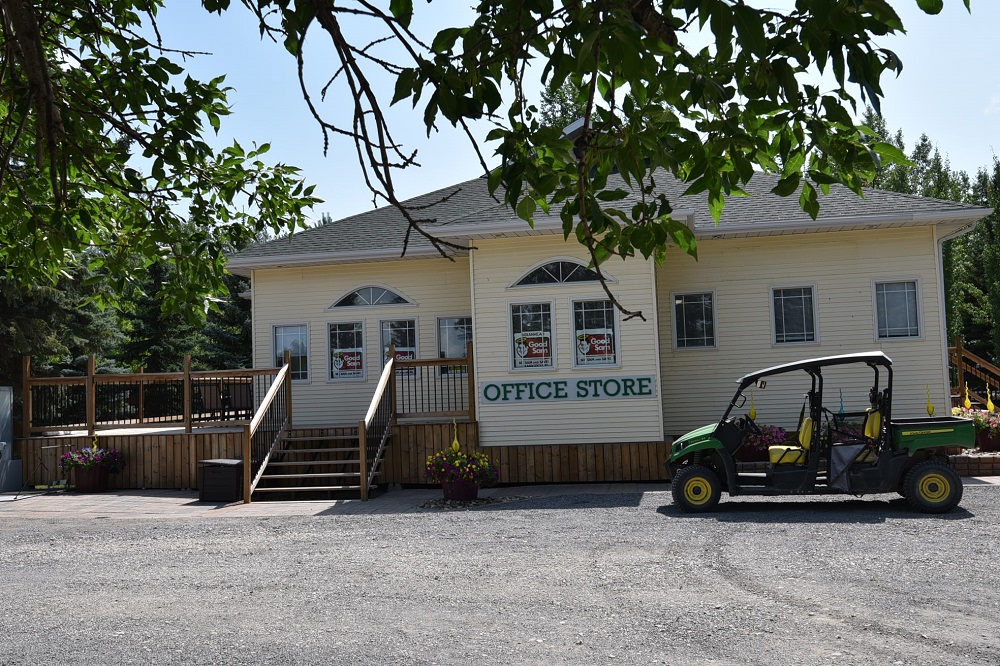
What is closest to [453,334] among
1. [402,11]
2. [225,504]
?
[225,504]

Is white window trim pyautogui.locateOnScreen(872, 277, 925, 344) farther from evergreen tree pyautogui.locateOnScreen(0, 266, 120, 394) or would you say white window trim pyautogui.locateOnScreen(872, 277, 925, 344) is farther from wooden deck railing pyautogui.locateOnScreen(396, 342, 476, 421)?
evergreen tree pyautogui.locateOnScreen(0, 266, 120, 394)

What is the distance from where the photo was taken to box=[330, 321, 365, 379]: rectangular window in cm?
1798

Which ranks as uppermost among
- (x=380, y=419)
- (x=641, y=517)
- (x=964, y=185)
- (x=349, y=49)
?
(x=964, y=185)

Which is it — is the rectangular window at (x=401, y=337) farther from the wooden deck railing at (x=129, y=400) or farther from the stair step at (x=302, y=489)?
the stair step at (x=302, y=489)

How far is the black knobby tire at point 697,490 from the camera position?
11.4 metres

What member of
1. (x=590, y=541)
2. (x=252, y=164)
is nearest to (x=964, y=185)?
(x=590, y=541)

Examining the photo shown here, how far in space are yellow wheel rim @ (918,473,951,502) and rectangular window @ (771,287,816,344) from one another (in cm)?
596

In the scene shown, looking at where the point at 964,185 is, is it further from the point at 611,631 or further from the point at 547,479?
the point at 611,631

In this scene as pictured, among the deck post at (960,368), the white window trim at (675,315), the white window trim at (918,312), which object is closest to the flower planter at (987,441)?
the white window trim at (918,312)

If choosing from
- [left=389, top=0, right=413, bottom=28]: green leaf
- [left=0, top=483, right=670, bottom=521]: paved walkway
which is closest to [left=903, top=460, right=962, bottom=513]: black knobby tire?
[left=0, top=483, right=670, bottom=521]: paved walkway

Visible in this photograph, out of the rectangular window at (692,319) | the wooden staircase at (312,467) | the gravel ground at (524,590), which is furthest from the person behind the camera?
the rectangular window at (692,319)

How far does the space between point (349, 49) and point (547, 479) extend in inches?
495

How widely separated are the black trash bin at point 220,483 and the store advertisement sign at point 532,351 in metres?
4.96

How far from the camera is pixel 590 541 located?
30.8 feet
